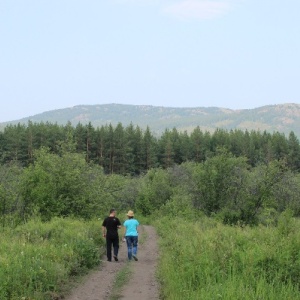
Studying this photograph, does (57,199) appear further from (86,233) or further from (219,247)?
(219,247)

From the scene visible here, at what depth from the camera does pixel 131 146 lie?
106m

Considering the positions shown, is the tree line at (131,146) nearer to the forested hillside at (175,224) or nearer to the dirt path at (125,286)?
the forested hillside at (175,224)

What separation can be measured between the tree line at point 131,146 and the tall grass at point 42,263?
81315 millimetres

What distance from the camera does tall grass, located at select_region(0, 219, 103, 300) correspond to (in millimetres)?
9000

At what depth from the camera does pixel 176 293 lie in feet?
29.1

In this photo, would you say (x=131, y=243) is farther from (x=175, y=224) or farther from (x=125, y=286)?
(x=175, y=224)

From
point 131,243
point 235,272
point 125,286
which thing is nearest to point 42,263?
point 125,286

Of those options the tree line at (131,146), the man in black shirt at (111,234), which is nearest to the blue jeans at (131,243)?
the man in black shirt at (111,234)

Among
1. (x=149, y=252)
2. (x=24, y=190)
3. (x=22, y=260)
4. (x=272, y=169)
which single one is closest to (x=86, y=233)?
(x=149, y=252)

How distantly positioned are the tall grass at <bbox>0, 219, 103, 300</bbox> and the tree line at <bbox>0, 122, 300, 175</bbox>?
81.3 metres

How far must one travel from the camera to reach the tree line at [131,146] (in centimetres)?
9719

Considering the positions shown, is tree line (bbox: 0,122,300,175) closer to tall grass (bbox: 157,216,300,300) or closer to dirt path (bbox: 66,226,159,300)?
dirt path (bbox: 66,226,159,300)

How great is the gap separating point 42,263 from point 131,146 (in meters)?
96.1

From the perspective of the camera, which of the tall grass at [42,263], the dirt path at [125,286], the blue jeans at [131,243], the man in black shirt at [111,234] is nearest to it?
the tall grass at [42,263]
